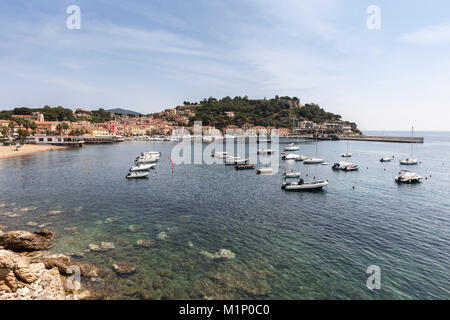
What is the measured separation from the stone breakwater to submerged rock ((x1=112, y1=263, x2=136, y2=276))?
1.38m

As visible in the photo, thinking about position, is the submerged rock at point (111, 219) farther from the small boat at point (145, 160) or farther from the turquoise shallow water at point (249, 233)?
the small boat at point (145, 160)

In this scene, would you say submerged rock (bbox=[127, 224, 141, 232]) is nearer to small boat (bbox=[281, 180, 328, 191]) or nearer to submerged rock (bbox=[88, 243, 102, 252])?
submerged rock (bbox=[88, 243, 102, 252])

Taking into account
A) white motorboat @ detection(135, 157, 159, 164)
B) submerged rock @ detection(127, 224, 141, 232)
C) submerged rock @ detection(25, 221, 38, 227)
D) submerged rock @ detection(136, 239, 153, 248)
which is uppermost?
white motorboat @ detection(135, 157, 159, 164)

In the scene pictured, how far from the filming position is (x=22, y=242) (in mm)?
22562

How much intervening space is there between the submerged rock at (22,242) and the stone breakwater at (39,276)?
0.49 meters

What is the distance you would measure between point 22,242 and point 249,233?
23217 mm

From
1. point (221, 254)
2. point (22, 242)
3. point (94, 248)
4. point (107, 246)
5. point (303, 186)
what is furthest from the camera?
point (303, 186)

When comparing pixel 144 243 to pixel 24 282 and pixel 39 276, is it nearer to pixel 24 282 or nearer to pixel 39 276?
pixel 39 276

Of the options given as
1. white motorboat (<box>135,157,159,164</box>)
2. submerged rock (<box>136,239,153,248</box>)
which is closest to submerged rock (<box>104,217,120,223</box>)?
submerged rock (<box>136,239,153,248</box>)

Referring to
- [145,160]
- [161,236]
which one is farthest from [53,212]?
[145,160]

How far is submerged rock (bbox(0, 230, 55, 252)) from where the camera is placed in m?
22.3

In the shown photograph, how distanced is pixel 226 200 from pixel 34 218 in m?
A: 27.3
